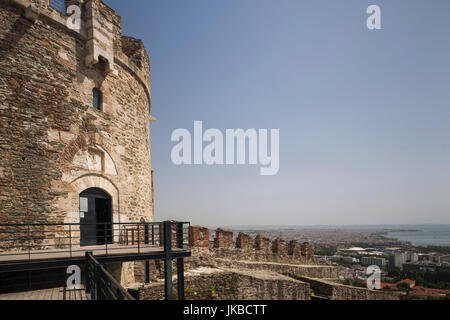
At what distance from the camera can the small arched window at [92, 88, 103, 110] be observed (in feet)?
29.6

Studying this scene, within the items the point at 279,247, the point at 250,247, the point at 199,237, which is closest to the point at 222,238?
the point at 199,237

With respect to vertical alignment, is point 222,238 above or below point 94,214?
below

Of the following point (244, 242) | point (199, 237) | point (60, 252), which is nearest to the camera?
point (60, 252)

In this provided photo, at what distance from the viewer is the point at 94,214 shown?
28.9 ft

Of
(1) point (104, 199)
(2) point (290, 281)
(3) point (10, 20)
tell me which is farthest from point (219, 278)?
(3) point (10, 20)

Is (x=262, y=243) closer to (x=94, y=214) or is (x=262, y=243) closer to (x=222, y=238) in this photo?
(x=222, y=238)

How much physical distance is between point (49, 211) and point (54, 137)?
1814 millimetres

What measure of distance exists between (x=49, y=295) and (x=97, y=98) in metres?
5.51

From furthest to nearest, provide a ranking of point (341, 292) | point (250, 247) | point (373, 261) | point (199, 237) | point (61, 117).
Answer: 1. point (373, 261)
2. point (250, 247)
3. point (341, 292)
4. point (199, 237)
5. point (61, 117)

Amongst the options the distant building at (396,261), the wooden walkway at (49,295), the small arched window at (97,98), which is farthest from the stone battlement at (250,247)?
the distant building at (396,261)

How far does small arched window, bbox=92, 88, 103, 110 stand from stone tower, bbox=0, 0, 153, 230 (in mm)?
30

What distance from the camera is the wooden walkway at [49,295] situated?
5488 millimetres
